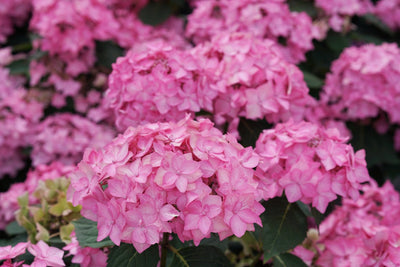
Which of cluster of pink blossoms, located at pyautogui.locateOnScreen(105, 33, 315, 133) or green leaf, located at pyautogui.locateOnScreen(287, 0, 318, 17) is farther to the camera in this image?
green leaf, located at pyautogui.locateOnScreen(287, 0, 318, 17)

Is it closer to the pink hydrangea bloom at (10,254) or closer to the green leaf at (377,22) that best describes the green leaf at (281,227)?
the pink hydrangea bloom at (10,254)

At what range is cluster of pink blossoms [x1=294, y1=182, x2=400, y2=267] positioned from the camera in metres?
1.04

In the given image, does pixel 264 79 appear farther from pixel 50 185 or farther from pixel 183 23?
pixel 183 23

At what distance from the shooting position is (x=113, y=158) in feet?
2.75

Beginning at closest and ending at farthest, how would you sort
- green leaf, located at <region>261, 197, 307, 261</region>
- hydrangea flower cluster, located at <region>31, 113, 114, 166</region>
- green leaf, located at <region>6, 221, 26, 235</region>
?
green leaf, located at <region>261, 197, 307, 261</region> → green leaf, located at <region>6, 221, 26, 235</region> → hydrangea flower cluster, located at <region>31, 113, 114, 166</region>

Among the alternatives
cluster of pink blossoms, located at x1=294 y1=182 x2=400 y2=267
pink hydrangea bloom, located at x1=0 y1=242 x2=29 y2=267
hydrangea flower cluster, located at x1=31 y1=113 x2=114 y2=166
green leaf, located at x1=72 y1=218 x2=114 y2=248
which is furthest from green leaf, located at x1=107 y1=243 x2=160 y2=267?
hydrangea flower cluster, located at x1=31 y1=113 x2=114 y2=166

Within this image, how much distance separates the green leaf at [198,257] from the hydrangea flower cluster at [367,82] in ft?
3.15

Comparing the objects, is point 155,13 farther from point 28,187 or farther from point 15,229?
point 15,229

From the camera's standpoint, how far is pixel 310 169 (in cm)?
98

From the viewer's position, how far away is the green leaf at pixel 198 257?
3.07 ft

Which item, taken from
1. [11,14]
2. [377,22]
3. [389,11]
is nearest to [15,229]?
[11,14]

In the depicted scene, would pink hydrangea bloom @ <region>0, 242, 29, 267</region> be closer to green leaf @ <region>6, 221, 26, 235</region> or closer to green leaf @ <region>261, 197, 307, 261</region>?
green leaf @ <region>6, 221, 26, 235</region>

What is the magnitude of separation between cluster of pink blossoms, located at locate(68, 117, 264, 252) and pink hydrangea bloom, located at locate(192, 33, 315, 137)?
0.34m

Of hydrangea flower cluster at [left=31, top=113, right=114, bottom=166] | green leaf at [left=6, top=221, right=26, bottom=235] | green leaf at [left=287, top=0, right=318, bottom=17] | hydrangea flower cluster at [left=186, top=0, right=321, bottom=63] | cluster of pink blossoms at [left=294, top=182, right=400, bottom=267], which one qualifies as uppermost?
hydrangea flower cluster at [left=186, top=0, right=321, bottom=63]
